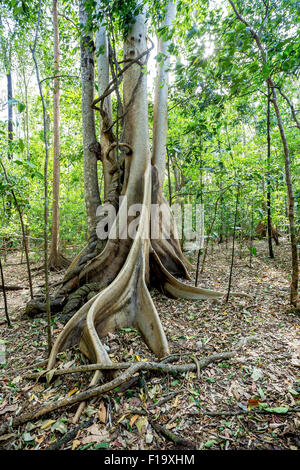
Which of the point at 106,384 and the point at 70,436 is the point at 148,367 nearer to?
the point at 106,384

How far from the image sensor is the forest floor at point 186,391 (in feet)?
4.65

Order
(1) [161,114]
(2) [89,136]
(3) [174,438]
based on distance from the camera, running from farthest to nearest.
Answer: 1. (1) [161,114]
2. (2) [89,136]
3. (3) [174,438]

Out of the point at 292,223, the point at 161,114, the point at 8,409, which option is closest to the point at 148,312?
the point at 8,409

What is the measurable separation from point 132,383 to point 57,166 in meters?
5.86

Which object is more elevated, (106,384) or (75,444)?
(106,384)

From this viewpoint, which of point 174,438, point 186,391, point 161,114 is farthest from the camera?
point 161,114

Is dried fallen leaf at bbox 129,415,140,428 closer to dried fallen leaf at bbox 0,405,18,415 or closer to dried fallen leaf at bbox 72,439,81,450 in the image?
dried fallen leaf at bbox 72,439,81,450

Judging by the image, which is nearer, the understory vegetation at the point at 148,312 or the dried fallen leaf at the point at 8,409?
the understory vegetation at the point at 148,312

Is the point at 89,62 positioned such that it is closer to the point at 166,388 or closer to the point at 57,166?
the point at 57,166

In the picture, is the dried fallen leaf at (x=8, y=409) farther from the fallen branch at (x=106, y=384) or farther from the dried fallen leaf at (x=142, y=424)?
the dried fallen leaf at (x=142, y=424)

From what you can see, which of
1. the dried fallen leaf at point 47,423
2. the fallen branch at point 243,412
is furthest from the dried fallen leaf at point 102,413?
the fallen branch at point 243,412

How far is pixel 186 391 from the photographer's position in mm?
1768

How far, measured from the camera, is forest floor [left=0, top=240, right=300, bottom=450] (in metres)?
1.42

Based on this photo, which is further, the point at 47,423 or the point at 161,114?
the point at 161,114
